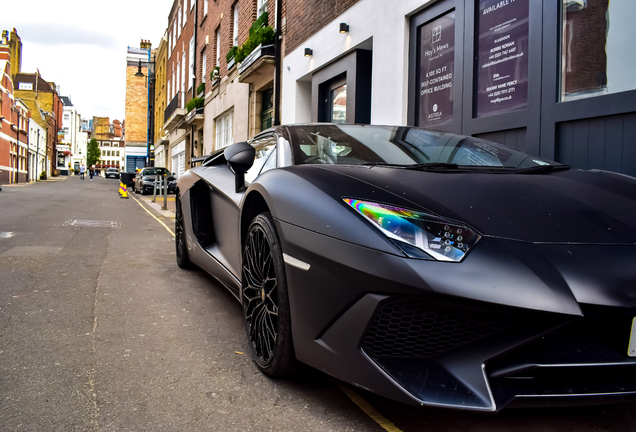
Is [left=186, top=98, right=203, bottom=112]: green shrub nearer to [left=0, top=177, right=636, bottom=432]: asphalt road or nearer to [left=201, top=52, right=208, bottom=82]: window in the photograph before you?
[left=201, top=52, right=208, bottom=82]: window

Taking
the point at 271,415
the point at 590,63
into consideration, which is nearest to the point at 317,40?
the point at 590,63

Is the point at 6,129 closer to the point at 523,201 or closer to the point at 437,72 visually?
the point at 437,72

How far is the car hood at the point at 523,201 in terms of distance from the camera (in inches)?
69.0

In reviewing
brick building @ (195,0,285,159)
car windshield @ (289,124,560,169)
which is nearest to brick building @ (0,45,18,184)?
brick building @ (195,0,285,159)

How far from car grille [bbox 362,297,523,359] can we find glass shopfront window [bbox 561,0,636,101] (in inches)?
143

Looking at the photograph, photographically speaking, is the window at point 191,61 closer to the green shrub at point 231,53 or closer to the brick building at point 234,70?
the brick building at point 234,70

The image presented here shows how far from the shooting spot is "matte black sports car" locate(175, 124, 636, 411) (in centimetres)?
154

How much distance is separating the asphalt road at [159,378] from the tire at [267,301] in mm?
121

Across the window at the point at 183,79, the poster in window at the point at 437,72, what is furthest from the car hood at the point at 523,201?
the window at the point at 183,79

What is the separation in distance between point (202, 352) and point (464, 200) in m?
1.56

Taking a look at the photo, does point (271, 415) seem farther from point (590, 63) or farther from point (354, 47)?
point (354, 47)

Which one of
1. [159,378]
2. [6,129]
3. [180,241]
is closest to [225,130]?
[180,241]

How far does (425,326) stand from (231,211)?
1.75m

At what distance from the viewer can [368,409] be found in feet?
6.63
